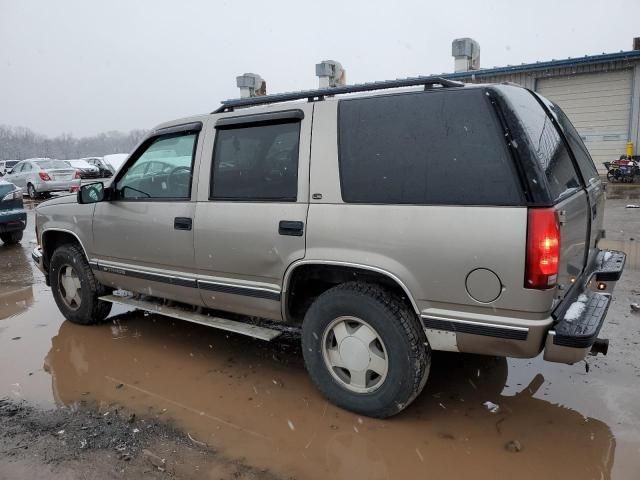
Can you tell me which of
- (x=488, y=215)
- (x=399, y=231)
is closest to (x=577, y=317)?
(x=488, y=215)

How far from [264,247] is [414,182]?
3.70 ft

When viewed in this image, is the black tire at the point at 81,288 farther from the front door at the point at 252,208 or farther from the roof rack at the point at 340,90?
the roof rack at the point at 340,90

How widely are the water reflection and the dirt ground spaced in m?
0.01

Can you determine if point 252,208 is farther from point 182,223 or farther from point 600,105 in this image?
point 600,105

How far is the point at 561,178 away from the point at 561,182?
48 mm

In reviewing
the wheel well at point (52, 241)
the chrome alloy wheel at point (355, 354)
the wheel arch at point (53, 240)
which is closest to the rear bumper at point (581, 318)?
the chrome alloy wheel at point (355, 354)

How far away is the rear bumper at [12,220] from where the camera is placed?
30.9 feet

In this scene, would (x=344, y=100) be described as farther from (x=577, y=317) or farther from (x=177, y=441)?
(x=177, y=441)

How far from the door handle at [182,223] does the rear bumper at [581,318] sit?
257cm

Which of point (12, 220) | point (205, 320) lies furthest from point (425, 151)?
point (12, 220)

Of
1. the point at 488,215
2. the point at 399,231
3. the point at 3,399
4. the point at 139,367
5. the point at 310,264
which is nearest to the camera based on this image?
the point at 488,215

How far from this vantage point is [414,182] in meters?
2.88

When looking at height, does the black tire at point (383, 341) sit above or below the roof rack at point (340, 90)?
below

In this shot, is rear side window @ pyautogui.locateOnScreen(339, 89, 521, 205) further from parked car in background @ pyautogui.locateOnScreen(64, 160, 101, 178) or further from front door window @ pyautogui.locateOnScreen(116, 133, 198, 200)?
parked car in background @ pyautogui.locateOnScreen(64, 160, 101, 178)
